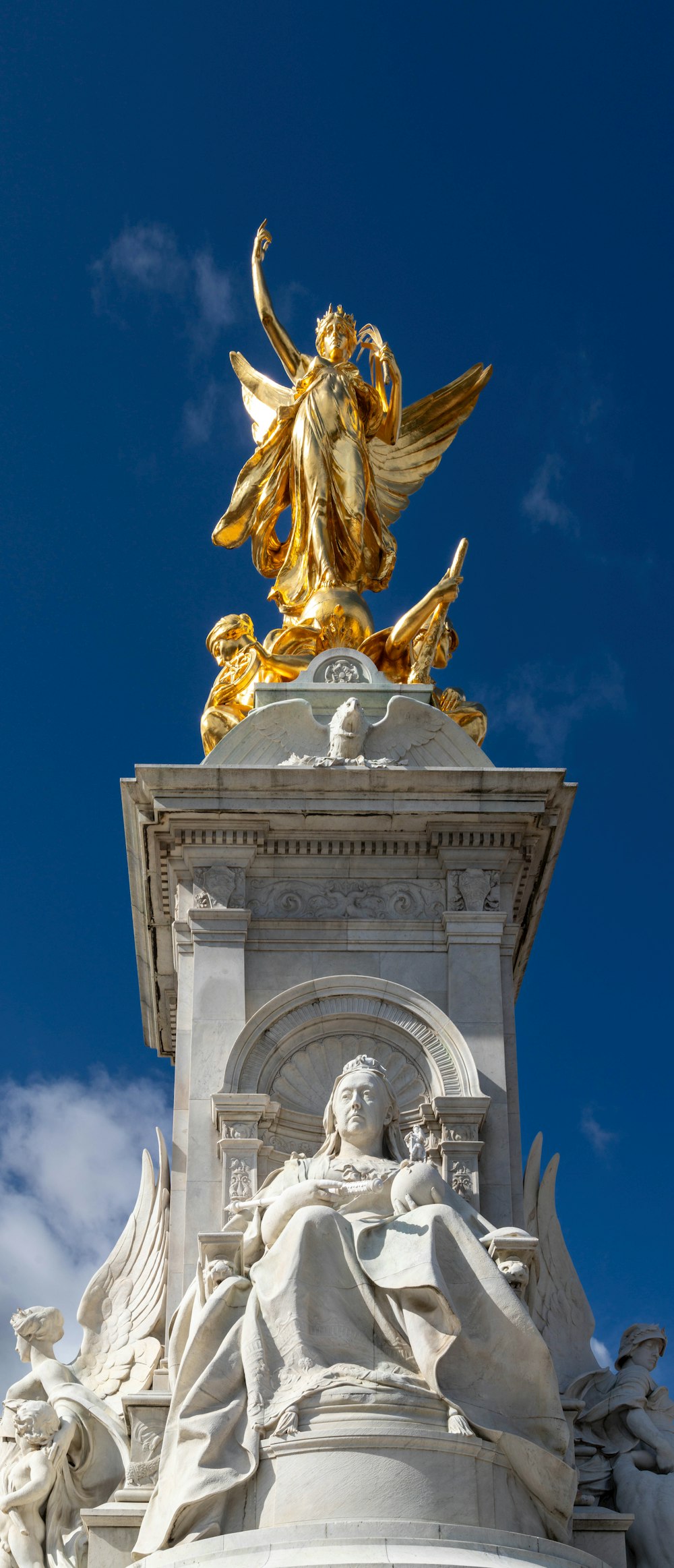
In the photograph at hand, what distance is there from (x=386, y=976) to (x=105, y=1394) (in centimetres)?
379

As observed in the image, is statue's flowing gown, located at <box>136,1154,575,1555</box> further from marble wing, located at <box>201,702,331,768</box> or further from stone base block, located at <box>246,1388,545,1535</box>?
marble wing, located at <box>201,702,331,768</box>

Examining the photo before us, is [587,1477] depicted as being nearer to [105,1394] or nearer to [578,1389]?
[578,1389]

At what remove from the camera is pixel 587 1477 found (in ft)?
49.5

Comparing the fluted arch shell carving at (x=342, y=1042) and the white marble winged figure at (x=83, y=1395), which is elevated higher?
the fluted arch shell carving at (x=342, y=1042)

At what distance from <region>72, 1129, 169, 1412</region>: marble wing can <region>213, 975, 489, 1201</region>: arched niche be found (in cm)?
94

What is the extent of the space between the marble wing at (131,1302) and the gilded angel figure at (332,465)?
5.46 meters

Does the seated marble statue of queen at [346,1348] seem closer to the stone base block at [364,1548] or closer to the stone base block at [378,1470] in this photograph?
the stone base block at [378,1470]

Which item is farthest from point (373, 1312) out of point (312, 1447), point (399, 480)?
point (399, 480)

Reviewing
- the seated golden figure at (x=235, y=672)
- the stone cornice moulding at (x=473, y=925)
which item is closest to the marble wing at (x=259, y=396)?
the seated golden figure at (x=235, y=672)

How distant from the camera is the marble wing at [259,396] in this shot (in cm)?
2188

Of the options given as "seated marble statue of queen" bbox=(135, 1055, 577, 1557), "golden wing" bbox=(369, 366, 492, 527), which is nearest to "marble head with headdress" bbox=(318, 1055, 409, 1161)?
"seated marble statue of queen" bbox=(135, 1055, 577, 1557)

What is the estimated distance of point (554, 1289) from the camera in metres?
16.5

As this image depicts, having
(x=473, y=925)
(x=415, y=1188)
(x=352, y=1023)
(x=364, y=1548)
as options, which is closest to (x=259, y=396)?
(x=473, y=925)

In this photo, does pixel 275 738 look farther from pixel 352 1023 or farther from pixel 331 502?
pixel 331 502
